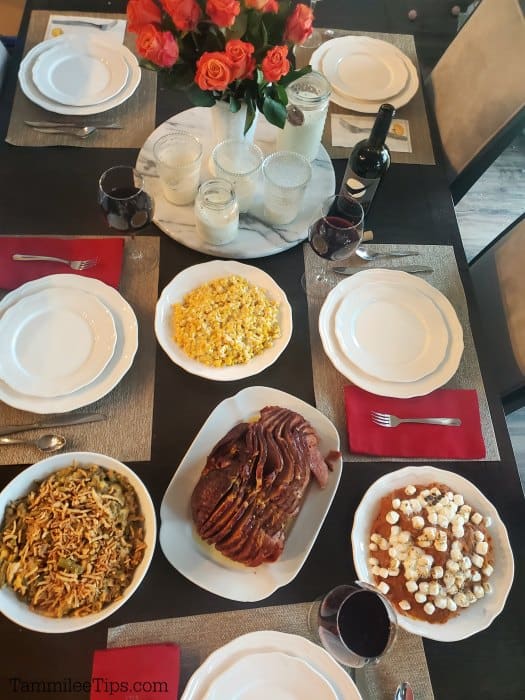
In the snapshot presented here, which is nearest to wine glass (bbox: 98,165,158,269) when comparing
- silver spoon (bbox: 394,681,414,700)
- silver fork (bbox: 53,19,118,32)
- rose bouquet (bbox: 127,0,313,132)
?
rose bouquet (bbox: 127,0,313,132)

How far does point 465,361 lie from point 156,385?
0.69m

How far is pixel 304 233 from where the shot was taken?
131 cm

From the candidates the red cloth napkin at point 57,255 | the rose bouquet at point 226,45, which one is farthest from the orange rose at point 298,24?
the red cloth napkin at point 57,255

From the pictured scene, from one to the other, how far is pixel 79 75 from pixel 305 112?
0.67 meters

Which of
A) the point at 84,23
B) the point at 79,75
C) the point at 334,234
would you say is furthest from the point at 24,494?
the point at 84,23

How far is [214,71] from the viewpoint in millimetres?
978

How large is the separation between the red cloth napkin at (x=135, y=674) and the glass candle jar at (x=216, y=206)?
0.85m

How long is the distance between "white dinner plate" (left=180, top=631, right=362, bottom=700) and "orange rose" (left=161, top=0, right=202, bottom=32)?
3.55ft

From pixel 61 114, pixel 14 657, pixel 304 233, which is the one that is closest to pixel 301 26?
pixel 304 233

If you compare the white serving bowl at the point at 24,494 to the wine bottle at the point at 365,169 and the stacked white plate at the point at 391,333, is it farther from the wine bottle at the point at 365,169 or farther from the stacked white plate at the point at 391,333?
the wine bottle at the point at 365,169

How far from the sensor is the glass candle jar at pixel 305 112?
126 centimetres

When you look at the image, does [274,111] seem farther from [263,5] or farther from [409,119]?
[409,119]

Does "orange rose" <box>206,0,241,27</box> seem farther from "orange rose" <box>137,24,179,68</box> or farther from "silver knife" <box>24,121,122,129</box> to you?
"silver knife" <box>24,121,122,129</box>

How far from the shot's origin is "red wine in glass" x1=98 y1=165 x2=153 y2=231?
1118mm
